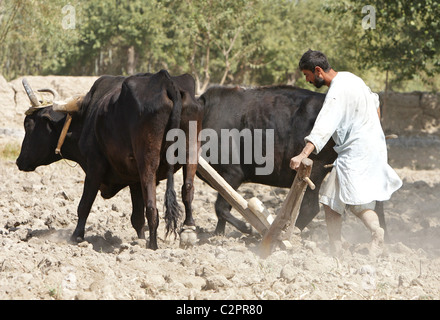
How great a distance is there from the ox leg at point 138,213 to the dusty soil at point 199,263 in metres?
0.16

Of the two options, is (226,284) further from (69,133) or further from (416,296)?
(69,133)

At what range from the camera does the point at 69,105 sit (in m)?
7.59

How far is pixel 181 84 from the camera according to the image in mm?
6730

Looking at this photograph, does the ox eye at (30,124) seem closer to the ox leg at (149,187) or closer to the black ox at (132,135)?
the black ox at (132,135)

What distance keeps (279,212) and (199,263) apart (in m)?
0.90

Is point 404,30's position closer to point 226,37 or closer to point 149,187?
point 226,37

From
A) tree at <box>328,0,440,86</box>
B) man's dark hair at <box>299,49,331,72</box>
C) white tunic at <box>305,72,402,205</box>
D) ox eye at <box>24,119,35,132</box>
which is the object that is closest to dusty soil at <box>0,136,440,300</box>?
white tunic at <box>305,72,402,205</box>

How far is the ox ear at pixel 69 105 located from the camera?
7.56 meters

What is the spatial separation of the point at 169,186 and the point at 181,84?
104 centimetres

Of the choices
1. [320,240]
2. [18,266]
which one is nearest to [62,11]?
[320,240]

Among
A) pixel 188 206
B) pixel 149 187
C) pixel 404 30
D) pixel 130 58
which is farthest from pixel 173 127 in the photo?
pixel 130 58

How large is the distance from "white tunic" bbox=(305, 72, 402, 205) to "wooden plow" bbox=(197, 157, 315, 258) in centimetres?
39

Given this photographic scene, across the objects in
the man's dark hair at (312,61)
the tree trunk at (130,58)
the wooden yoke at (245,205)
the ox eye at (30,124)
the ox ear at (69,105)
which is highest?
the man's dark hair at (312,61)

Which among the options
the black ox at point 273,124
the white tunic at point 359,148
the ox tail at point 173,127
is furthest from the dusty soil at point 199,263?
the white tunic at point 359,148
